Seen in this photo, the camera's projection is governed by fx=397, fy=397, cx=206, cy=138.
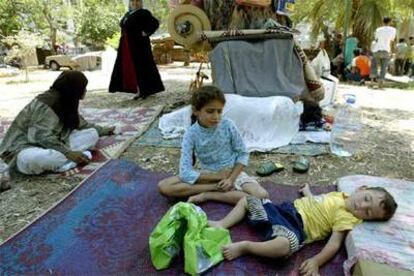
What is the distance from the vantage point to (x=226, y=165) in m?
2.80

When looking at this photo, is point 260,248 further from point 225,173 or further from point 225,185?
point 225,173

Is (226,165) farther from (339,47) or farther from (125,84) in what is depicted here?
(339,47)

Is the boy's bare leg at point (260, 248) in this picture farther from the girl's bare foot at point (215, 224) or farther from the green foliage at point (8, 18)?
the green foliage at point (8, 18)

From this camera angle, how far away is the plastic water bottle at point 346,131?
4134mm

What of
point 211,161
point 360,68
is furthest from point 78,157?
point 360,68

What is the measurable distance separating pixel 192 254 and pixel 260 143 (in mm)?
2404

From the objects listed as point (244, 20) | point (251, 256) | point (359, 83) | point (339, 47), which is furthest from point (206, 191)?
point (339, 47)

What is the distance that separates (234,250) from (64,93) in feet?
7.52

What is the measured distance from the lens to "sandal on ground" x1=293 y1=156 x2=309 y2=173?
351 cm

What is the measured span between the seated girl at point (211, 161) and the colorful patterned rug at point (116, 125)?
3.83ft

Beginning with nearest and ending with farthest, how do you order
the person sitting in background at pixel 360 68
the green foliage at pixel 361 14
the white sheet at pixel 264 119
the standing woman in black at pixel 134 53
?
the white sheet at pixel 264 119, the standing woman in black at pixel 134 53, the person sitting in background at pixel 360 68, the green foliage at pixel 361 14

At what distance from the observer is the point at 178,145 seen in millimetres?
4242

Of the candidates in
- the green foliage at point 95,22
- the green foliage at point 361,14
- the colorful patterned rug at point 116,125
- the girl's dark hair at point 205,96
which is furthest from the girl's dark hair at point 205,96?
the green foliage at point 95,22

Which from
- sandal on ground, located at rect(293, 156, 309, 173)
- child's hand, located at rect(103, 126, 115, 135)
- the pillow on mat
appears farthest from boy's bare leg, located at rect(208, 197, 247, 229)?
child's hand, located at rect(103, 126, 115, 135)
